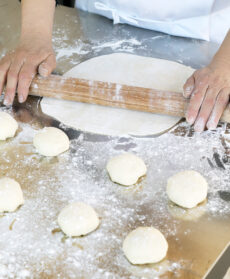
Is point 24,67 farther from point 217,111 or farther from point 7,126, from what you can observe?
point 217,111

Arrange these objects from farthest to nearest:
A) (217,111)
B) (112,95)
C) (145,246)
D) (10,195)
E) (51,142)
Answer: (112,95) < (217,111) < (51,142) < (10,195) < (145,246)

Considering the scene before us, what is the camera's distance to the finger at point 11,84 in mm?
1895

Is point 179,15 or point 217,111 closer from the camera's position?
point 217,111

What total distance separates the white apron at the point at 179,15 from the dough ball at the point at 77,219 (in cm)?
129

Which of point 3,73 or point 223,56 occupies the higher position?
point 223,56

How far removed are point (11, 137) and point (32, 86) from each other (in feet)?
0.97

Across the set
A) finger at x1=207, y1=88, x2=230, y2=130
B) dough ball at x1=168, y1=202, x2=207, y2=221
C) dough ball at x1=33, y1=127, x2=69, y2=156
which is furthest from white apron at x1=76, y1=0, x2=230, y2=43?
dough ball at x1=168, y1=202, x2=207, y2=221

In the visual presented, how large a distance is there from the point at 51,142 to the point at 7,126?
210 mm

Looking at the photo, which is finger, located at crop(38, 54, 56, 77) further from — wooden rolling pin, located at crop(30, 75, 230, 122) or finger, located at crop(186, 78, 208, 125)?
finger, located at crop(186, 78, 208, 125)

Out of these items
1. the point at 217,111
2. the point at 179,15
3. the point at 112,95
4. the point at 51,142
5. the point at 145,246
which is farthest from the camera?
the point at 179,15

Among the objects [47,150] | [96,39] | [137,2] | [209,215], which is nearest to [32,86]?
[47,150]

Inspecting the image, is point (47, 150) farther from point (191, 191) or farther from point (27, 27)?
point (27, 27)

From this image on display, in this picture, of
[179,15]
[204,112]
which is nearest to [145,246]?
[204,112]

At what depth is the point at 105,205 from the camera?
4.77 ft
